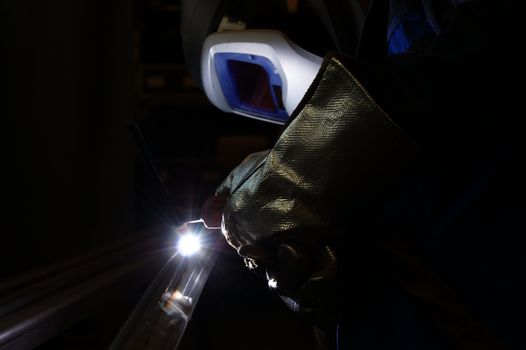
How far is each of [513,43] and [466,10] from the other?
2.8 inches

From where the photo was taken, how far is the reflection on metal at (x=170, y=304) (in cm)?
79

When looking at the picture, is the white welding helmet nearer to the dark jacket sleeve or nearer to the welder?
the welder

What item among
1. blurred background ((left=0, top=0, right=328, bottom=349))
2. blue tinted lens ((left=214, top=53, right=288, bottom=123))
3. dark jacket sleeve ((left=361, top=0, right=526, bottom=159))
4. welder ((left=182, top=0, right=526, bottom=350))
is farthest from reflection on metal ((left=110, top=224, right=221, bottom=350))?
dark jacket sleeve ((left=361, top=0, right=526, bottom=159))

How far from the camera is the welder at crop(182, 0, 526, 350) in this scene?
1.85 ft

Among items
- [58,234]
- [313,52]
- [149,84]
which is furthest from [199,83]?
[149,84]

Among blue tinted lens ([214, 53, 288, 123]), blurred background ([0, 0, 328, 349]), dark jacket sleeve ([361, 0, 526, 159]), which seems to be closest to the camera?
dark jacket sleeve ([361, 0, 526, 159])

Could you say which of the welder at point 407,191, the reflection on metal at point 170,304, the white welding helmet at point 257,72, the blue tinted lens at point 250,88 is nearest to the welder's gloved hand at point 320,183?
the welder at point 407,191

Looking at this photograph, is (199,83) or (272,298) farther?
(272,298)

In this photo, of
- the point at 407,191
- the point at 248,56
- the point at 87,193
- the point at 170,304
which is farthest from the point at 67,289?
the point at 87,193

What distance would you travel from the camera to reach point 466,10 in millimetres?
570

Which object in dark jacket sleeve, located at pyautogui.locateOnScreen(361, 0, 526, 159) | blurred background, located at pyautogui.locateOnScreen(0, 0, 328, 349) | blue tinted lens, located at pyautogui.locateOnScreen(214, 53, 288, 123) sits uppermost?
dark jacket sleeve, located at pyautogui.locateOnScreen(361, 0, 526, 159)

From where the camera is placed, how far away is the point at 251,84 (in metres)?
1.35

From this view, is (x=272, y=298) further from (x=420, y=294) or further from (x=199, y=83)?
(x=420, y=294)

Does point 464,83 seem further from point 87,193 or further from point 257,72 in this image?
point 87,193
